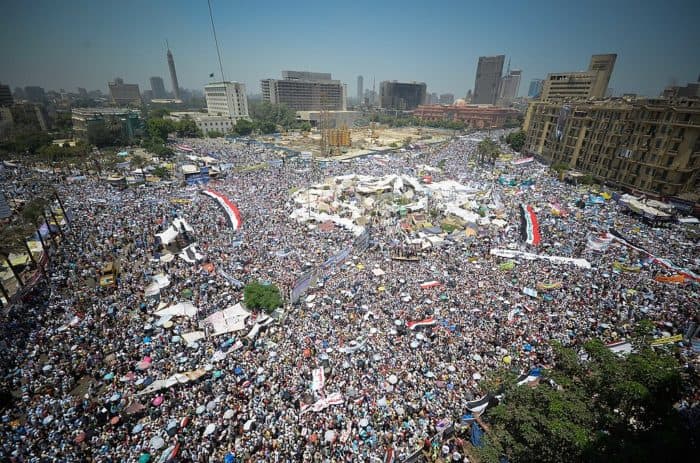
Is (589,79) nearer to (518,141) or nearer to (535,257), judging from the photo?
(518,141)

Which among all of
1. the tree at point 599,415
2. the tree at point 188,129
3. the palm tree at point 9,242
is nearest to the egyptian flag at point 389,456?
the tree at point 599,415

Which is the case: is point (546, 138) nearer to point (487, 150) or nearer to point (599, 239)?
point (487, 150)

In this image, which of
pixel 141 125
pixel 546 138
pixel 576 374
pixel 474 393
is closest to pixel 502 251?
pixel 474 393

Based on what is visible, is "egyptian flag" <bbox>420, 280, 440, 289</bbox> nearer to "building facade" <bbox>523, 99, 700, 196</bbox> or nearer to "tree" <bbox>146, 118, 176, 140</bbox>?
"building facade" <bbox>523, 99, 700, 196</bbox>

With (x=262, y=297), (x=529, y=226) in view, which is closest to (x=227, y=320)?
(x=262, y=297)

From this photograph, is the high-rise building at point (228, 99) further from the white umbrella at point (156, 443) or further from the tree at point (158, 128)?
the white umbrella at point (156, 443)

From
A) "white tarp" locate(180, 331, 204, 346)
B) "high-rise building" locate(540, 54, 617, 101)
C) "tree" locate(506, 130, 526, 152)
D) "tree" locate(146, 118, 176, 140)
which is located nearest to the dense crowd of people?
"white tarp" locate(180, 331, 204, 346)
